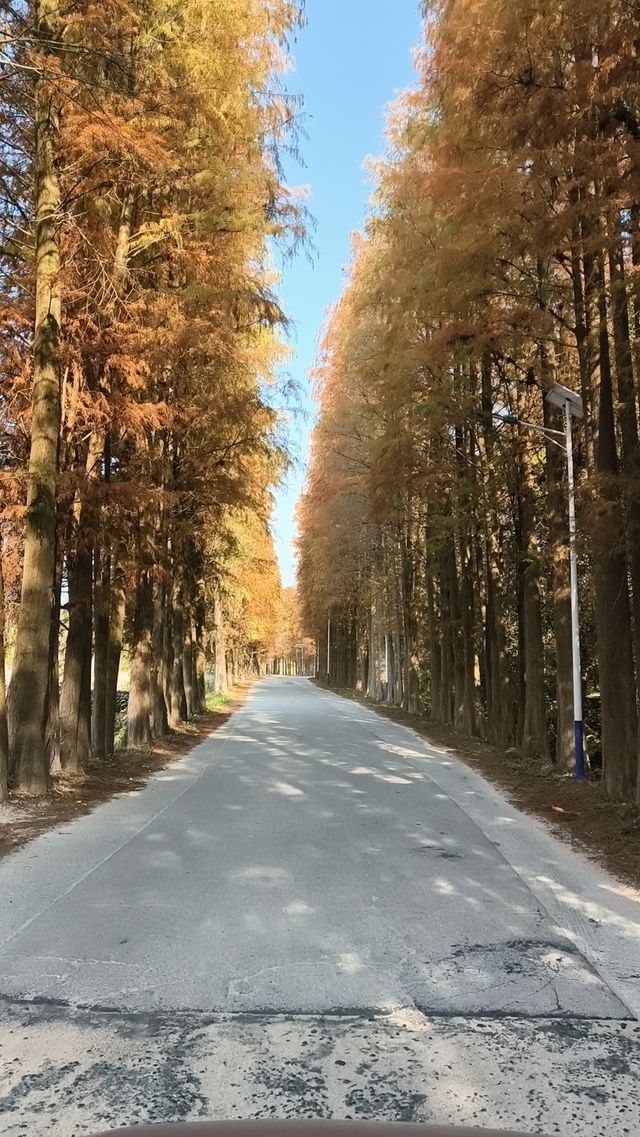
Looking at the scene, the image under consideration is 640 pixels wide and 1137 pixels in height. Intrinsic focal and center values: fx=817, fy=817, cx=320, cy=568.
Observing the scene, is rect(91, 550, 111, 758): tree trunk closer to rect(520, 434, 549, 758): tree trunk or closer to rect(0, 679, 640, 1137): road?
rect(0, 679, 640, 1137): road

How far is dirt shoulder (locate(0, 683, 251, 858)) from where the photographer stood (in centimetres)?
844

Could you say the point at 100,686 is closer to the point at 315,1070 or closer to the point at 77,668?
the point at 77,668

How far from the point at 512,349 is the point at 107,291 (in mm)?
6570

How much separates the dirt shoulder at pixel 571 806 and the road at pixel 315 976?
0.36 metres

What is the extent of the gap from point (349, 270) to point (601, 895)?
909 inches

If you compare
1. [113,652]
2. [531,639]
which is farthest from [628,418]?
[113,652]

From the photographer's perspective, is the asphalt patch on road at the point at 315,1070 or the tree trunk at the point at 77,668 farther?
the tree trunk at the point at 77,668

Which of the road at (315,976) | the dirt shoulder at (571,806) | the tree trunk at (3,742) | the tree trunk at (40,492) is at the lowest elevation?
the dirt shoulder at (571,806)

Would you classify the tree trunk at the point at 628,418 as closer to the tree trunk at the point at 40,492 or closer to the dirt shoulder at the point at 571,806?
the dirt shoulder at the point at 571,806

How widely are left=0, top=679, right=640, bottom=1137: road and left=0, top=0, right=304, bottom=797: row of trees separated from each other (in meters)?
3.87

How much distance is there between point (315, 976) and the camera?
4.44 meters

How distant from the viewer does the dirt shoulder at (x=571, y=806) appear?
7781 mm

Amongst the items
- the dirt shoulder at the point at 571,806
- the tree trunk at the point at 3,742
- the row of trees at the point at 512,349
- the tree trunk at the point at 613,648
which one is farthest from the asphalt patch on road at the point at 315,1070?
the tree trunk at the point at 613,648

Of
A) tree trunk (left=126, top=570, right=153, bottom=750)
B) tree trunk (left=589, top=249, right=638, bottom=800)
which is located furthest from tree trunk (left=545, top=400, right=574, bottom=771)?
tree trunk (left=126, top=570, right=153, bottom=750)
